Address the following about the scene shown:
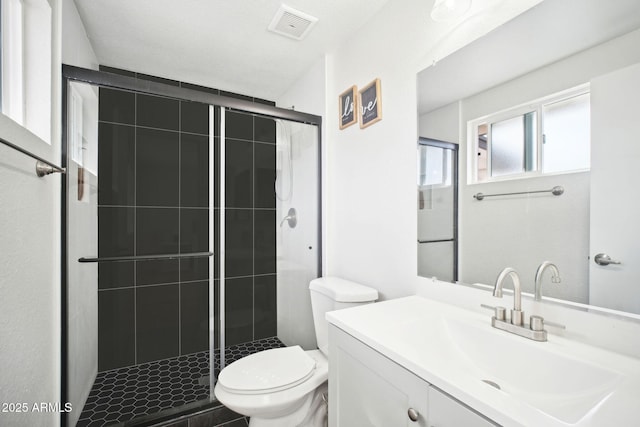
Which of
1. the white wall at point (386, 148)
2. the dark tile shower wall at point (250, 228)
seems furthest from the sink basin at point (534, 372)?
the dark tile shower wall at point (250, 228)

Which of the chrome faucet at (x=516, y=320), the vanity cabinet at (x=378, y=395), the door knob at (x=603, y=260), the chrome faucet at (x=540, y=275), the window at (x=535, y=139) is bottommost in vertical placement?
the vanity cabinet at (x=378, y=395)

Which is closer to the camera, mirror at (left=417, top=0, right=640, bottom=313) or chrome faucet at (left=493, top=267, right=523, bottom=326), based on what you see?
mirror at (left=417, top=0, right=640, bottom=313)

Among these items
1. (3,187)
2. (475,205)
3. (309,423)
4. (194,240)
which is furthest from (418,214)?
(3,187)

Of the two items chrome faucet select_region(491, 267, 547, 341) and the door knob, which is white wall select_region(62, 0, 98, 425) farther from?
the door knob

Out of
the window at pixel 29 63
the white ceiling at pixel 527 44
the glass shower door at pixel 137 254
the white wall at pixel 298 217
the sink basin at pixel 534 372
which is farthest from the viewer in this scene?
the white wall at pixel 298 217

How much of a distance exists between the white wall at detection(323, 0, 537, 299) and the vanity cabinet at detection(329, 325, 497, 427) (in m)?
0.56

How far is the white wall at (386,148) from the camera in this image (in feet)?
4.51

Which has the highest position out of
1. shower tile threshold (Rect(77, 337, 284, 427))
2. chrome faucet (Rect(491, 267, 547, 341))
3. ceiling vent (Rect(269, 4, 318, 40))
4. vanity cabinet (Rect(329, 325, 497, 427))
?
ceiling vent (Rect(269, 4, 318, 40))

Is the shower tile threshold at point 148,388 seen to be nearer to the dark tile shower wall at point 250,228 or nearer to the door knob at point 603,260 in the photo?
the dark tile shower wall at point 250,228

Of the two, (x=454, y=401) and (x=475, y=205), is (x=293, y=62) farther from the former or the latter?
(x=454, y=401)

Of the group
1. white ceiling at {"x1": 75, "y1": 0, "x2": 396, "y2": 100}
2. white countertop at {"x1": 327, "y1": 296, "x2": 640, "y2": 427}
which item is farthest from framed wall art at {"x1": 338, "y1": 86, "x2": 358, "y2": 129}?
white countertop at {"x1": 327, "y1": 296, "x2": 640, "y2": 427}

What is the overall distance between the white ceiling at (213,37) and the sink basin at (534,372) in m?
1.73

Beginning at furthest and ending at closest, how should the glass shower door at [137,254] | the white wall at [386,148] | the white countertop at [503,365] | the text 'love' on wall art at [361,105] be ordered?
1. the text 'love' on wall art at [361,105]
2. the glass shower door at [137,254]
3. the white wall at [386,148]
4. the white countertop at [503,365]

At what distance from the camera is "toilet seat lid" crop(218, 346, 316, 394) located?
131 cm
